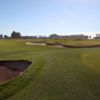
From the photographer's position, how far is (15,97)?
33.8 feet

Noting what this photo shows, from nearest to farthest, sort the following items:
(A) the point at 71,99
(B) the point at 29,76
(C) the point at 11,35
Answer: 1. (A) the point at 71,99
2. (B) the point at 29,76
3. (C) the point at 11,35

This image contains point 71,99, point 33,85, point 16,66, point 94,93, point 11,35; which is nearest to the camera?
point 71,99

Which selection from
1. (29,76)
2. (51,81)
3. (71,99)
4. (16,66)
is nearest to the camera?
(71,99)

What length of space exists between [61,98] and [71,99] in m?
0.50

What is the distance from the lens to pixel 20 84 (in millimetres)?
12578

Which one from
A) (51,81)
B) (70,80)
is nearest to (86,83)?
(70,80)

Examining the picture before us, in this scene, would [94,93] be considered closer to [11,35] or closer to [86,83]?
[86,83]

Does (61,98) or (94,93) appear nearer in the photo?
(61,98)

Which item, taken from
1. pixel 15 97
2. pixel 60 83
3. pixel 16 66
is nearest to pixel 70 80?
pixel 60 83

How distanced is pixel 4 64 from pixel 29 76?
9.89 m

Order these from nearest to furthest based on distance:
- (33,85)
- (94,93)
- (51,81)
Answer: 1. (94,93)
2. (33,85)
3. (51,81)

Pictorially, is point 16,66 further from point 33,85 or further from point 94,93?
point 94,93

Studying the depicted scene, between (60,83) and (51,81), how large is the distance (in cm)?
83

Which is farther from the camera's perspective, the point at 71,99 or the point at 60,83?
the point at 60,83
